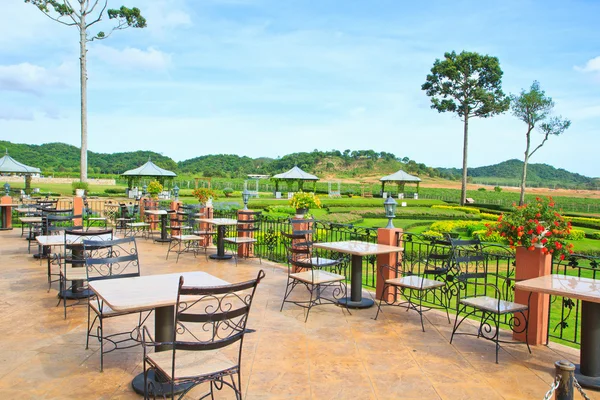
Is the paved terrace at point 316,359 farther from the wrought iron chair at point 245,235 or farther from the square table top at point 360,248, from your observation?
the wrought iron chair at point 245,235

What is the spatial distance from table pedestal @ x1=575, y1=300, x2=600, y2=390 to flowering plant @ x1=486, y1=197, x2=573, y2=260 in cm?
77

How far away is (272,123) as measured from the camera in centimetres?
3188

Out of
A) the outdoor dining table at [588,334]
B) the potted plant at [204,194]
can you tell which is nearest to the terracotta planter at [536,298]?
the outdoor dining table at [588,334]

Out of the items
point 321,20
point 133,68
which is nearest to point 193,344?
point 321,20

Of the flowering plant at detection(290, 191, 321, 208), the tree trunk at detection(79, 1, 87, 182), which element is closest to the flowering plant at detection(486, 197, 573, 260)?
the flowering plant at detection(290, 191, 321, 208)

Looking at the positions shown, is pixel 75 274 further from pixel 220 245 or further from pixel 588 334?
pixel 588 334

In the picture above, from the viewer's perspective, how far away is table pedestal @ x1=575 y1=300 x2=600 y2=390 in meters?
3.33

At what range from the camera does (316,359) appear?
366 cm

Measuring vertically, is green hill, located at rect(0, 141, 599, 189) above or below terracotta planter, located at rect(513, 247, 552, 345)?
above

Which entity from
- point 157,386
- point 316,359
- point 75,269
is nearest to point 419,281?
point 316,359

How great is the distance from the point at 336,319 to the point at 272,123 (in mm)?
28032

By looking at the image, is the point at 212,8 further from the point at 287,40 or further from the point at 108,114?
the point at 108,114

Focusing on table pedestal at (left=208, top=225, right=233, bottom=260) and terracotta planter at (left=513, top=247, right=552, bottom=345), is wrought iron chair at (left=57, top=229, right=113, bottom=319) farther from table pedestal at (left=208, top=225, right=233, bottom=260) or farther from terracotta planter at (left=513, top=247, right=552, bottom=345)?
terracotta planter at (left=513, top=247, right=552, bottom=345)

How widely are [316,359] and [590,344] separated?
2.15 meters
